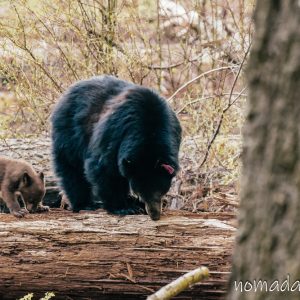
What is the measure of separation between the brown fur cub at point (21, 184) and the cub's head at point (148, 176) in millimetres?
1336

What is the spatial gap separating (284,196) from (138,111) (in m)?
4.36

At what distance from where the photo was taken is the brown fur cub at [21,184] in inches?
280

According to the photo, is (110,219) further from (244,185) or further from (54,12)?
(54,12)

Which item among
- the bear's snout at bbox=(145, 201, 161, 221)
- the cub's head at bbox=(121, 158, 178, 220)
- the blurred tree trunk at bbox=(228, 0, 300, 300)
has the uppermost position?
the blurred tree trunk at bbox=(228, 0, 300, 300)

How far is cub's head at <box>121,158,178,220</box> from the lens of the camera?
622cm

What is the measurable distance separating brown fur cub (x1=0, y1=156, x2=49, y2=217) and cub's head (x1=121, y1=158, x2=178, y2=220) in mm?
1336

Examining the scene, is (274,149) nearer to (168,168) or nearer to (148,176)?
(168,168)

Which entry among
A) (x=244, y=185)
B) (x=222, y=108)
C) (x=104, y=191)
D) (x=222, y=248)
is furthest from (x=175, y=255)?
(x=222, y=108)

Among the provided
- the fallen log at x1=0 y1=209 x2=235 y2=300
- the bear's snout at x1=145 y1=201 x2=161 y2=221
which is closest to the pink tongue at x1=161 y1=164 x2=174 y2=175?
the bear's snout at x1=145 y1=201 x2=161 y2=221

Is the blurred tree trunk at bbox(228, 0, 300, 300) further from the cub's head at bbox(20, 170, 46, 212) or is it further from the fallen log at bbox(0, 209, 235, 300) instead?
the cub's head at bbox(20, 170, 46, 212)

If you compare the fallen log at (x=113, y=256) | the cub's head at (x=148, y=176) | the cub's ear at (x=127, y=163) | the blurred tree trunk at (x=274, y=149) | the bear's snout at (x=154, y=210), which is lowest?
the fallen log at (x=113, y=256)

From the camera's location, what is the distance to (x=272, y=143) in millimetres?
2092

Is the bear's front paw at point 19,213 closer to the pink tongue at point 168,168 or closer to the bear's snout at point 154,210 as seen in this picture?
the bear's snout at point 154,210

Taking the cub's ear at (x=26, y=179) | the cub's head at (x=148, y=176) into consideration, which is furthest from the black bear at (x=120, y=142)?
the cub's ear at (x=26, y=179)
